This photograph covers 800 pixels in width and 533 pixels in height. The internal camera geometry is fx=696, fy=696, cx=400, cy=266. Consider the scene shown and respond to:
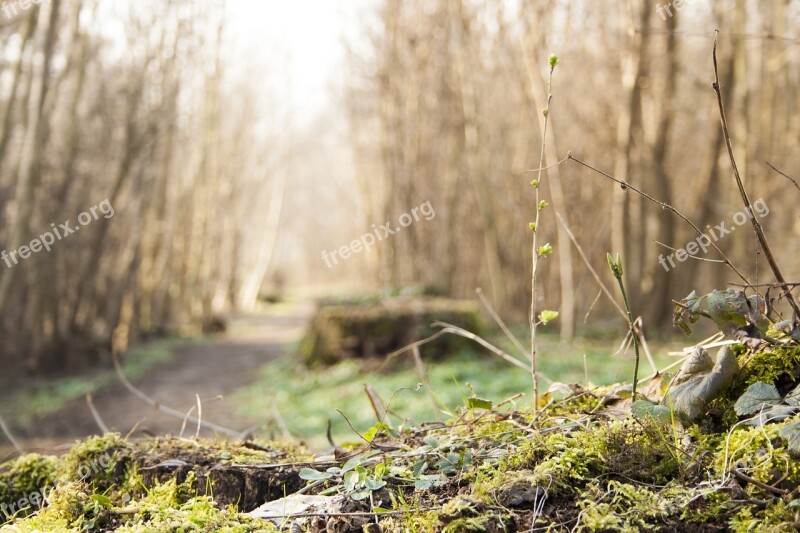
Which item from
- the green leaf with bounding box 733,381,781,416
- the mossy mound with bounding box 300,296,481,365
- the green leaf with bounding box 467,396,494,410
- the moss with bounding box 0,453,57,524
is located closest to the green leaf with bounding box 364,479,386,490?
the green leaf with bounding box 467,396,494,410

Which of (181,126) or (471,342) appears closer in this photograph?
(471,342)

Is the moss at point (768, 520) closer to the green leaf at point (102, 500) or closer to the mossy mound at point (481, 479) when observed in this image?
the mossy mound at point (481, 479)

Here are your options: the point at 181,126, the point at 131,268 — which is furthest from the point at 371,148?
the point at 131,268

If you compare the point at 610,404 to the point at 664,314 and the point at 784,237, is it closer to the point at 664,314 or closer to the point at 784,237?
the point at 664,314

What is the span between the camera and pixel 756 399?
5.49ft

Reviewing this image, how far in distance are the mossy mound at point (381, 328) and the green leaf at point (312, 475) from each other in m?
8.55

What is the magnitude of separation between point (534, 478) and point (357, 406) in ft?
23.8

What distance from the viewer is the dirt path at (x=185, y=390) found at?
8.38 metres

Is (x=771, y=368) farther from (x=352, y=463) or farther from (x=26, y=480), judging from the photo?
(x=26, y=480)

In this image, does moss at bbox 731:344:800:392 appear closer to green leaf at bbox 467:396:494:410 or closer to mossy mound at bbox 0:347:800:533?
mossy mound at bbox 0:347:800:533

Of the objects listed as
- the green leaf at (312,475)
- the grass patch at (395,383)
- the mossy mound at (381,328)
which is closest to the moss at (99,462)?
the green leaf at (312,475)

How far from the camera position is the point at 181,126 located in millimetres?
18547

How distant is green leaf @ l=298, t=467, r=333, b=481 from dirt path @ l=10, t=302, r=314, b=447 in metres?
2.64

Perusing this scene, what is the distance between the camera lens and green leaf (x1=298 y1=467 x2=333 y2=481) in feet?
5.73
